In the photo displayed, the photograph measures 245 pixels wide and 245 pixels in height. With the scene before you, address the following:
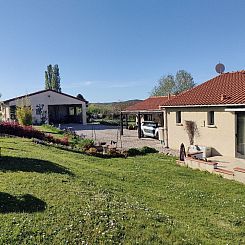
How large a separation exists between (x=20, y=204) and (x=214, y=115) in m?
14.3

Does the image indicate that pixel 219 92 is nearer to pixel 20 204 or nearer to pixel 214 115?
pixel 214 115

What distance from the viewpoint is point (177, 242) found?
595cm

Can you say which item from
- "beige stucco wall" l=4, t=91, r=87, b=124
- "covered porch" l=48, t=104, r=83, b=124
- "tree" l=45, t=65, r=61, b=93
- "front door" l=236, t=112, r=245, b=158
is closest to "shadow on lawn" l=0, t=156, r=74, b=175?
"front door" l=236, t=112, r=245, b=158

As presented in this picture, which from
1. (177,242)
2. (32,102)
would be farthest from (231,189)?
(32,102)

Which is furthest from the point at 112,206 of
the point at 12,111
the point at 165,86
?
A: the point at 165,86

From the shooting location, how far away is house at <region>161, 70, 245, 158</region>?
17297 millimetres

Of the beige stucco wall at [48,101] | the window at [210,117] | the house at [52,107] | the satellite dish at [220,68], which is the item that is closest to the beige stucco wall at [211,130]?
the window at [210,117]

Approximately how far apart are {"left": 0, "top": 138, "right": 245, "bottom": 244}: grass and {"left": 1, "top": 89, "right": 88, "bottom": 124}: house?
120 ft

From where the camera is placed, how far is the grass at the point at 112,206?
233 inches

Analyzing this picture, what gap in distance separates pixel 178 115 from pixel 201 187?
36.1 feet

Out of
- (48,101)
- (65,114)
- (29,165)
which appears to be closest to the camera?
(29,165)

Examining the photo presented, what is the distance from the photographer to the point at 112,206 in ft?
24.6

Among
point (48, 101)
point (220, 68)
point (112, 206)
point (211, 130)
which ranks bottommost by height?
point (112, 206)

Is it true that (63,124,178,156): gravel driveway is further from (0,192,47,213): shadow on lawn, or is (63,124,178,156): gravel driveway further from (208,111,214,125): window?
(0,192,47,213): shadow on lawn
